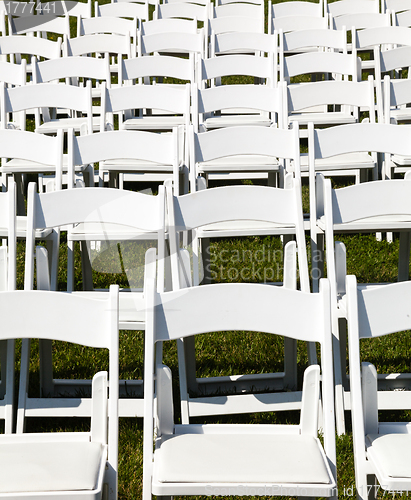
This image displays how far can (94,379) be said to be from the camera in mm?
2082

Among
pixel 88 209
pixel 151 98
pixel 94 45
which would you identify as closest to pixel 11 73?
pixel 94 45

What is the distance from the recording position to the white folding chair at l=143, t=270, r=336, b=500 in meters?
1.95

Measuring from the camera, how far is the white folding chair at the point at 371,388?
2027 millimetres

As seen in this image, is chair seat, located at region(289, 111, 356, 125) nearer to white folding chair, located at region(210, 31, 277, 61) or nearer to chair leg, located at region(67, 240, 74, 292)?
white folding chair, located at region(210, 31, 277, 61)

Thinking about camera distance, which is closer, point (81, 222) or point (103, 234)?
point (81, 222)

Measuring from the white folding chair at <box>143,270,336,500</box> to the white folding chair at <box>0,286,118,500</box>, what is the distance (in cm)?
12

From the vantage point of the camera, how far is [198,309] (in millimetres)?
2139

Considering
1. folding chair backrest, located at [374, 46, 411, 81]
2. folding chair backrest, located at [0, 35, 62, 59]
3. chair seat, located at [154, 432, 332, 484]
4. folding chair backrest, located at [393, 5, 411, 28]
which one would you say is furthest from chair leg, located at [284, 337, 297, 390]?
folding chair backrest, located at [393, 5, 411, 28]

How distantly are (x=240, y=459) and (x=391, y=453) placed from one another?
49cm

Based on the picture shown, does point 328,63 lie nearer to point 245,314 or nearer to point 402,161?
point 402,161

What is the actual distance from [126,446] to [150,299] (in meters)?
1.05

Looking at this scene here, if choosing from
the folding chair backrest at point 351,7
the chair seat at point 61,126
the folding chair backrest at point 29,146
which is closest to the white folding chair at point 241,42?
the chair seat at point 61,126

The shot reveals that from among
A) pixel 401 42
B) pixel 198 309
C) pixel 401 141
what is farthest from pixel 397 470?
pixel 401 42

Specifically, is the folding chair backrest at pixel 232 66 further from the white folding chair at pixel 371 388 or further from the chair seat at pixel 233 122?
the white folding chair at pixel 371 388
